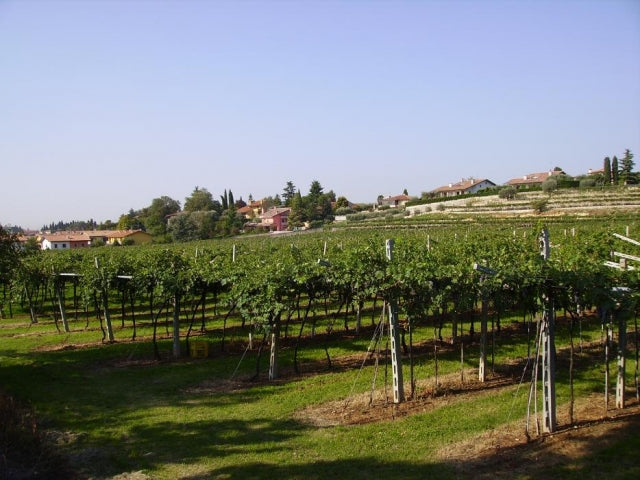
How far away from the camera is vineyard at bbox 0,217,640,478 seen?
8641 millimetres

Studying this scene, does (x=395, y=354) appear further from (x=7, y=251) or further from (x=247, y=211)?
(x=247, y=211)

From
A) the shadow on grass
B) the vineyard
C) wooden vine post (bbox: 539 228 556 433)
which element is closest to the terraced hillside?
the vineyard

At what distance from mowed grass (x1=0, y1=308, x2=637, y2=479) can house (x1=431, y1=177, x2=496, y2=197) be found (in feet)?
306

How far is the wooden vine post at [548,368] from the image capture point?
8.44 meters

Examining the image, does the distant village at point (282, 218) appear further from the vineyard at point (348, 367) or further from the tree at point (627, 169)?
the vineyard at point (348, 367)

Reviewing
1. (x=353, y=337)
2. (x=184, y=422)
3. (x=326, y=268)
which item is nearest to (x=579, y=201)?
(x=353, y=337)

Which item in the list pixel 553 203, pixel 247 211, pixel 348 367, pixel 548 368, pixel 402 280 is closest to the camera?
pixel 548 368

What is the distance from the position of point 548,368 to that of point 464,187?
342ft

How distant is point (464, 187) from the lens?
10806 centimetres

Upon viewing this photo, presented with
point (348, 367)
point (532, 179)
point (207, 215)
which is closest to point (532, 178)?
point (532, 179)

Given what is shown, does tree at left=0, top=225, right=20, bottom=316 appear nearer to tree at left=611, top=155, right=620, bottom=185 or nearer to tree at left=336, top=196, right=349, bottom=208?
tree at left=611, top=155, right=620, bottom=185

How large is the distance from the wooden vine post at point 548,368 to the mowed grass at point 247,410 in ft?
2.44

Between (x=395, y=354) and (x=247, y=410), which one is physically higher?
(x=395, y=354)

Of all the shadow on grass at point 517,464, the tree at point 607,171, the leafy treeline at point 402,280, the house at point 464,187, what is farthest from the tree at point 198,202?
the shadow on grass at point 517,464
